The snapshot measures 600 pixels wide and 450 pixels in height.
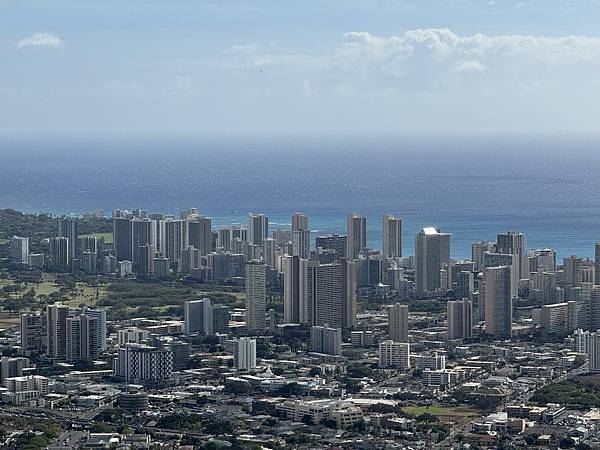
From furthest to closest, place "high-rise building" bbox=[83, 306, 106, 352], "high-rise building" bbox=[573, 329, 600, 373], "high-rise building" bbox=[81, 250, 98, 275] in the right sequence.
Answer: "high-rise building" bbox=[81, 250, 98, 275], "high-rise building" bbox=[83, 306, 106, 352], "high-rise building" bbox=[573, 329, 600, 373]

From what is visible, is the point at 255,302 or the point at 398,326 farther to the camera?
the point at 255,302

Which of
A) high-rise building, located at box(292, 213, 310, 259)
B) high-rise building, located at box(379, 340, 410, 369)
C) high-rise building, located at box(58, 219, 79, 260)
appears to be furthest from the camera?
high-rise building, located at box(58, 219, 79, 260)

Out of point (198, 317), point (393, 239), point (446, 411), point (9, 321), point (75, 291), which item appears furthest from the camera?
point (393, 239)

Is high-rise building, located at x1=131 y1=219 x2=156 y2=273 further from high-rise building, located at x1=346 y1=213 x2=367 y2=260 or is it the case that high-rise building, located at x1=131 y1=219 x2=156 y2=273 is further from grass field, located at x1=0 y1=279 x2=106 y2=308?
high-rise building, located at x1=346 y1=213 x2=367 y2=260

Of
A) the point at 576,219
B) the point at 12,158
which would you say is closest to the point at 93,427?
the point at 576,219

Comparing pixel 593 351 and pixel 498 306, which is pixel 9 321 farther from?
pixel 593 351

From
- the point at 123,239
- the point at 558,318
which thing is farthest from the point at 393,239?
the point at 558,318

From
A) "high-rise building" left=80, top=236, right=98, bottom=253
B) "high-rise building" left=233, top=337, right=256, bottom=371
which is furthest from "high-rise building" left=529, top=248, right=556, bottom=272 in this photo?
"high-rise building" left=233, top=337, right=256, bottom=371

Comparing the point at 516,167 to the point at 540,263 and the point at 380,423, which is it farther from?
the point at 380,423
